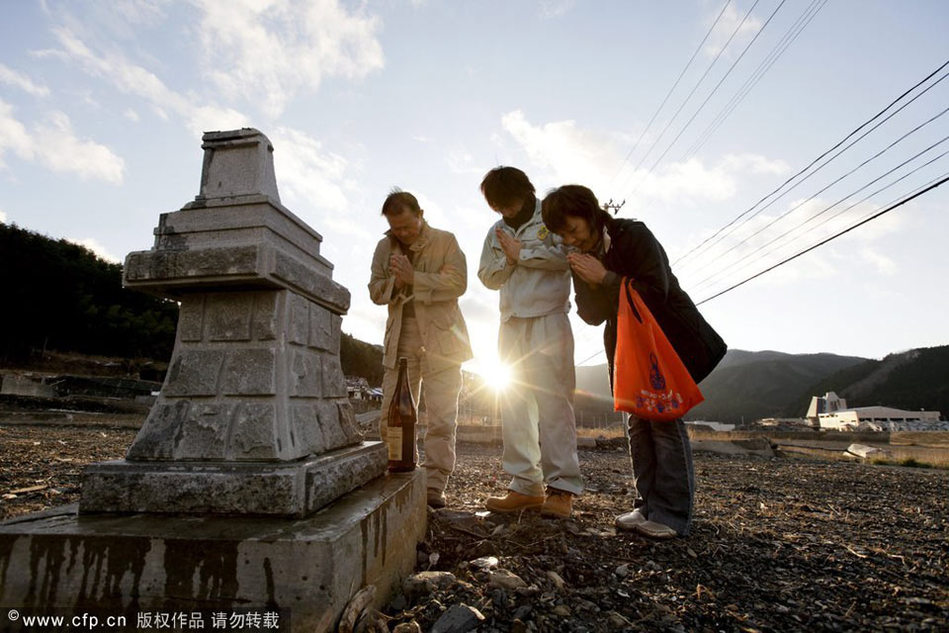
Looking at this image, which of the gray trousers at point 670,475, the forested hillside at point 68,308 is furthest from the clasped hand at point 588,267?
the forested hillside at point 68,308

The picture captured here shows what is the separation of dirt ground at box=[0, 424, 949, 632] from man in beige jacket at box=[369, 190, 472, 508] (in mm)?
561

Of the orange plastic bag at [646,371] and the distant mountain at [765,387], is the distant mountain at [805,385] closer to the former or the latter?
the distant mountain at [765,387]

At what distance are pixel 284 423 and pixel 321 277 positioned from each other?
704mm

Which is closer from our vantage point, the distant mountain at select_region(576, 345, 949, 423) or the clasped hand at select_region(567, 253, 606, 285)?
the clasped hand at select_region(567, 253, 606, 285)

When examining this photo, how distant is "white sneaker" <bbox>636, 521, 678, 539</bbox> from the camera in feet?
7.62

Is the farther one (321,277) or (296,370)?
(321,277)

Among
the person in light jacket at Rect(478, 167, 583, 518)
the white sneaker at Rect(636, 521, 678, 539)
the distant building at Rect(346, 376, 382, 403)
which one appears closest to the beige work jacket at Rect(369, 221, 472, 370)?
the person in light jacket at Rect(478, 167, 583, 518)

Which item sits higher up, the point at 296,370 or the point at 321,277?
the point at 321,277

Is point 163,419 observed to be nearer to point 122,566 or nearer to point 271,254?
point 122,566

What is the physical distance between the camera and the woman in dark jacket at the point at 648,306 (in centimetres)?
241

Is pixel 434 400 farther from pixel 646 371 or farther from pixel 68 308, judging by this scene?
pixel 68 308

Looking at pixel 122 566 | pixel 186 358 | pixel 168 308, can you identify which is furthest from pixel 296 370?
pixel 168 308

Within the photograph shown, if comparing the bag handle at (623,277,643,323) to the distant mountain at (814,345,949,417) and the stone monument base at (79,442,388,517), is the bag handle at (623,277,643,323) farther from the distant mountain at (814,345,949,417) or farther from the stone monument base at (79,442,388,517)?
the distant mountain at (814,345,949,417)

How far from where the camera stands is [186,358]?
69.7 inches
